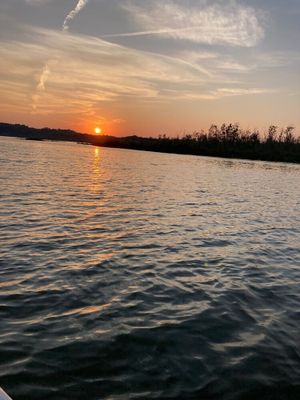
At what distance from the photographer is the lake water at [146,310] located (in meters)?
7.29

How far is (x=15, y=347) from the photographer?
8.12 m

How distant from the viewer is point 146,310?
1043 cm

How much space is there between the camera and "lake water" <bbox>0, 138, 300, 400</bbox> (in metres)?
7.29

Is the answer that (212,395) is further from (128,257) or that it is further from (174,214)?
(174,214)

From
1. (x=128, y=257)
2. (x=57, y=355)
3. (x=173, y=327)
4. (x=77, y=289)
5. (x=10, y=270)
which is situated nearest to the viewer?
(x=57, y=355)

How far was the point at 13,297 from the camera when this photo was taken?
10664 millimetres

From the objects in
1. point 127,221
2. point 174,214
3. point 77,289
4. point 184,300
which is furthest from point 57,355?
point 174,214

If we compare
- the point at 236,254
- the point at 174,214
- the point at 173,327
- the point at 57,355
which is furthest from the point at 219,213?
the point at 57,355

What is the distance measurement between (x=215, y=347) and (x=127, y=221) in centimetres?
1446

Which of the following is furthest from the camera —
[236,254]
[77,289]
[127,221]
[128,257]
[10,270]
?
[127,221]

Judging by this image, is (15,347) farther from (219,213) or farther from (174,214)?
(219,213)

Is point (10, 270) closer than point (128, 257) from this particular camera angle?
Yes

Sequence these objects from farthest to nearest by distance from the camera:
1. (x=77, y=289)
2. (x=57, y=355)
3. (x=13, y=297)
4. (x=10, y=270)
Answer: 1. (x=10, y=270)
2. (x=77, y=289)
3. (x=13, y=297)
4. (x=57, y=355)

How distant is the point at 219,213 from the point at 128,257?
13861mm
